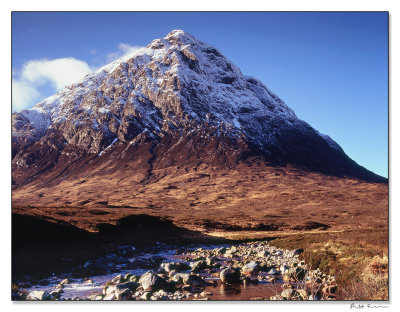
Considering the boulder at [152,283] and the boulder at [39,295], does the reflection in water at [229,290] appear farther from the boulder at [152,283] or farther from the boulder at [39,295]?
the boulder at [39,295]

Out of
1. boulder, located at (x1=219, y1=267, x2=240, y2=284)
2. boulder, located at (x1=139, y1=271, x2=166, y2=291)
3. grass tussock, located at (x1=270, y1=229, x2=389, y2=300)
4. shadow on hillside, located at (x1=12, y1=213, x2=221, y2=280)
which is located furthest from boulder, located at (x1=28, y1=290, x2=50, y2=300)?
grass tussock, located at (x1=270, y1=229, x2=389, y2=300)

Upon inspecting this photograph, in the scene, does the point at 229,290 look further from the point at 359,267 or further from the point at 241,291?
the point at 359,267

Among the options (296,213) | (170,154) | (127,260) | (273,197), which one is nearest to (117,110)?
(170,154)

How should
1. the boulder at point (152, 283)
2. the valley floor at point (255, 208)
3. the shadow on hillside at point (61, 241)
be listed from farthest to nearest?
1. the shadow on hillside at point (61, 241)
2. the valley floor at point (255, 208)
3. the boulder at point (152, 283)

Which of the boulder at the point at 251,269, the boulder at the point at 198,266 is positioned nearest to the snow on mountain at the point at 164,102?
the boulder at the point at 198,266

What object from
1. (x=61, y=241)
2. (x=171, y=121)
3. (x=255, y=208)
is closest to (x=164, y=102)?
(x=171, y=121)

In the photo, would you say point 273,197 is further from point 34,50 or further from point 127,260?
point 34,50

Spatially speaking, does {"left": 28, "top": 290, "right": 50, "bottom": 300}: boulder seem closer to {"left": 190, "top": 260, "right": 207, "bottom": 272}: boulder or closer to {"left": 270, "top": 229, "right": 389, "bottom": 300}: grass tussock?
{"left": 190, "top": 260, "right": 207, "bottom": 272}: boulder

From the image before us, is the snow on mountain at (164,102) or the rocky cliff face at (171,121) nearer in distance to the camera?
the rocky cliff face at (171,121)
